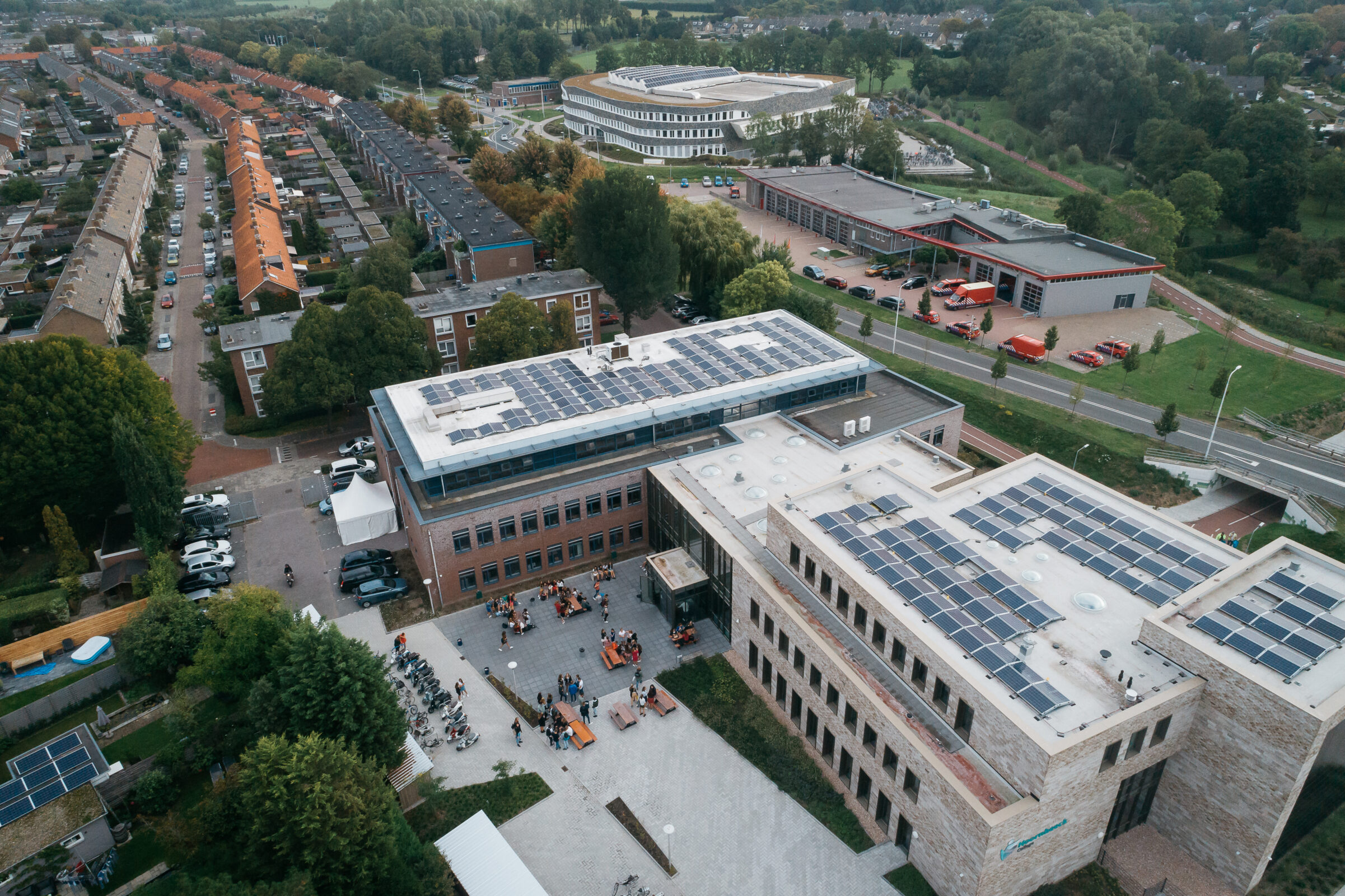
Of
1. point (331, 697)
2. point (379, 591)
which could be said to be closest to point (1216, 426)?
point (379, 591)

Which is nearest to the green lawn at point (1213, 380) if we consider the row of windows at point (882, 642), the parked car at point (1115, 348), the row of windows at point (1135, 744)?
the parked car at point (1115, 348)

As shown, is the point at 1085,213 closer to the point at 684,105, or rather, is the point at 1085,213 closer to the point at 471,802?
the point at 684,105

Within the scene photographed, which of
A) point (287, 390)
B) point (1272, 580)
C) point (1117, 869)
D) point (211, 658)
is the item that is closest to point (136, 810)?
point (211, 658)

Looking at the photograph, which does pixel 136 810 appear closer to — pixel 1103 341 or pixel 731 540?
pixel 731 540

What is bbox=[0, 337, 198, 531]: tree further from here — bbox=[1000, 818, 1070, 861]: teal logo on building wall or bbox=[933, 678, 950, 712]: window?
bbox=[1000, 818, 1070, 861]: teal logo on building wall

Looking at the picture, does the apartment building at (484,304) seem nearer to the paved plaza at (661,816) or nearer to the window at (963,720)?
the paved plaza at (661,816)

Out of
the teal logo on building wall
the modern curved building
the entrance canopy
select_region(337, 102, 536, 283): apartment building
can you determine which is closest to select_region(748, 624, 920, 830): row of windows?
the teal logo on building wall

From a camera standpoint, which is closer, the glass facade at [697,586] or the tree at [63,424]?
the glass facade at [697,586]
